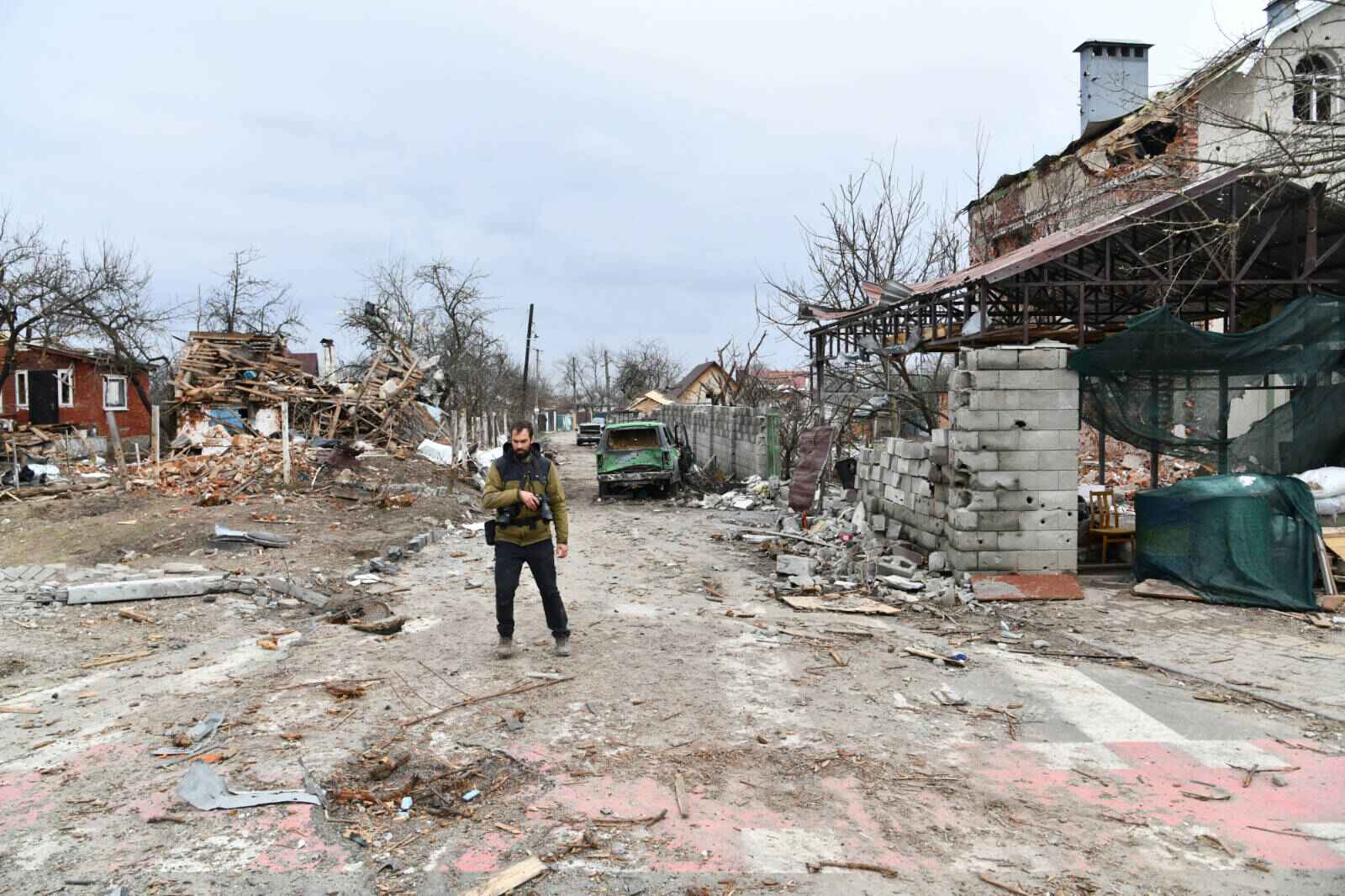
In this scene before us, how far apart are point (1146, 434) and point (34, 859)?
362 inches

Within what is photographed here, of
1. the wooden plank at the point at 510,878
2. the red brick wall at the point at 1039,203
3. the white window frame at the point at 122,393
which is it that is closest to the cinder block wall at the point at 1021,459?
the wooden plank at the point at 510,878

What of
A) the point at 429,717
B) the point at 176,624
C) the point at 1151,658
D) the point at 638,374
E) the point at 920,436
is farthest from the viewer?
the point at 638,374

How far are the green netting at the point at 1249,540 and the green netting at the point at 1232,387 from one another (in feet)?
2.06

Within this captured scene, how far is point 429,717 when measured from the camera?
16.5ft

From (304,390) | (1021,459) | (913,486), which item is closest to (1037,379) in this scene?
(1021,459)

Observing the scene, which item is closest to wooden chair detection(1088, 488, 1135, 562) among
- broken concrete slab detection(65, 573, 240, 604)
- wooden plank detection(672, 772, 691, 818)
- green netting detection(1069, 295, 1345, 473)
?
green netting detection(1069, 295, 1345, 473)

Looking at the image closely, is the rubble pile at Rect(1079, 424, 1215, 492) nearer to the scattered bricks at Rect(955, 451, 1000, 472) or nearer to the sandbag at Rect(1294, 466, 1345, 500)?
the sandbag at Rect(1294, 466, 1345, 500)

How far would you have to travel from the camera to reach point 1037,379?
8445 mm

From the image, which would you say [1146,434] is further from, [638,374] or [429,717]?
[638,374]

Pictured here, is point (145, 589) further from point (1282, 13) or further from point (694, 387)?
point (694, 387)

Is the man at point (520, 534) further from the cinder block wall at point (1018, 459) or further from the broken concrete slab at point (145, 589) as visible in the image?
the cinder block wall at point (1018, 459)

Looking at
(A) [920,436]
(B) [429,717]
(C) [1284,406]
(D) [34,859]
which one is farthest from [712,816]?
(A) [920,436]

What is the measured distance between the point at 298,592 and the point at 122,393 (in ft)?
113

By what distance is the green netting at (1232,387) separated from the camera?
27.4 ft
